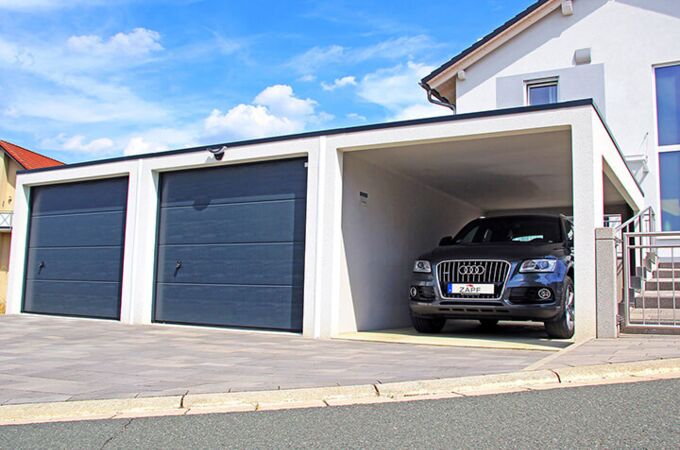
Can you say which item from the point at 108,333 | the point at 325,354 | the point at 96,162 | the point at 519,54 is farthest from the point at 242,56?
the point at 519,54

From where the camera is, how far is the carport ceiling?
930 cm

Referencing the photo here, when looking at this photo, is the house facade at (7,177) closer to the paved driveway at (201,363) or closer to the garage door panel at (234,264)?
the garage door panel at (234,264)

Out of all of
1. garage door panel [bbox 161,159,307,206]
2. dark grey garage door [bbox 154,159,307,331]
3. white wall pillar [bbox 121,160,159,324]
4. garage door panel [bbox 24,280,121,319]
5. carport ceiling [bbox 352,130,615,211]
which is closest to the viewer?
carport ceiling [bbox 352,130,615,211]

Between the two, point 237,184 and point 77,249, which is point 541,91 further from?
point 77,249

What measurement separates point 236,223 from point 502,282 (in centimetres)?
448

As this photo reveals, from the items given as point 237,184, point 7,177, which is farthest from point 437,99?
point 7,177

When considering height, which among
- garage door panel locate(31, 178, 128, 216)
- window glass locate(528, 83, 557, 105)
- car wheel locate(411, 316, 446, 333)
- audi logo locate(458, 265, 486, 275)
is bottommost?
car wheel locate(411, 316, 446, 333)

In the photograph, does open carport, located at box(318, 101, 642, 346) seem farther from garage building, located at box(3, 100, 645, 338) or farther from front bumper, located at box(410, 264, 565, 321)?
front bumper, located at box(410, 264, 565, 321)

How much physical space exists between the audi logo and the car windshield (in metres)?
0.99

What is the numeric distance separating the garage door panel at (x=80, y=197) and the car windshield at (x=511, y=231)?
648 cm

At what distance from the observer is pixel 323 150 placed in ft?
30.5

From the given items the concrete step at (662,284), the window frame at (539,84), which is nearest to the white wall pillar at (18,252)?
the concrete step at (662,284)

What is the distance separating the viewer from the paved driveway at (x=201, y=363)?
4.97 metres

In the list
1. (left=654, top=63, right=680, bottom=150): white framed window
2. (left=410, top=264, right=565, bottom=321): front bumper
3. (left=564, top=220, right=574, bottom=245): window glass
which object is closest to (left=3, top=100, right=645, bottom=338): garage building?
(left=410, top=264, right=565, bottom=321): front bumper
